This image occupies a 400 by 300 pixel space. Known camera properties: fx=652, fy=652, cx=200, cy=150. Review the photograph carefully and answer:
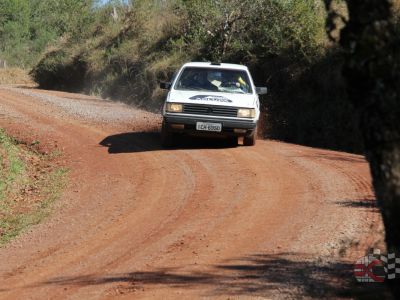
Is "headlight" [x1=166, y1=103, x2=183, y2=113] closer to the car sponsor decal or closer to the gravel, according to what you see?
the car sponsor decal

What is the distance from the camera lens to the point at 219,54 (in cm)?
2247

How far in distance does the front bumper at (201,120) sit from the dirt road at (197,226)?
49 cm

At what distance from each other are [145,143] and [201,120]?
88.5 inches

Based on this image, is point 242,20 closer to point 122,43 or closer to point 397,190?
point 122,43

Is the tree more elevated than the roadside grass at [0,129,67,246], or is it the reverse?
the tree

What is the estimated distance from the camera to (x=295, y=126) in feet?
57.5

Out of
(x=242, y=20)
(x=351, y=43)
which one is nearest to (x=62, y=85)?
(x=242, y=20)

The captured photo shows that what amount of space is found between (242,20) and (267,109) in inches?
197

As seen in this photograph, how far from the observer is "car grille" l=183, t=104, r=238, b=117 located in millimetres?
13180

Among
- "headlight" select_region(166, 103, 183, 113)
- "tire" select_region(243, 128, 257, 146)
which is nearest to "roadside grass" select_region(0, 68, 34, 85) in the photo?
"tire" select_region(243, 128, 257, 146)

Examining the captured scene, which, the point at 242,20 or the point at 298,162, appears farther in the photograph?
the point at 242,20

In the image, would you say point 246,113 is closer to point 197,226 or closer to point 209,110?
point 209,110

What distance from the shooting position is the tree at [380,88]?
13.0ft

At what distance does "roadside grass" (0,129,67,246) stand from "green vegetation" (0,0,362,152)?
663 cm
